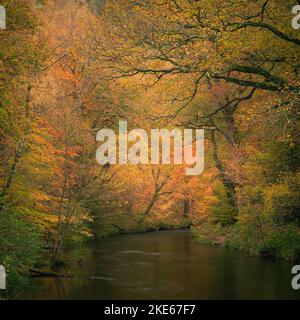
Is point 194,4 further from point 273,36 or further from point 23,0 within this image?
point 23,0

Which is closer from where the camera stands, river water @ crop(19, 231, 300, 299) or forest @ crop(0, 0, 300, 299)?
forest @ crop(0, 0, 300, 299)

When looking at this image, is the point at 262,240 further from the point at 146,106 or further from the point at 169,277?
the point at 146,106

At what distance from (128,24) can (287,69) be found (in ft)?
18.8

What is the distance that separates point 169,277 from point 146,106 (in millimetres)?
14354

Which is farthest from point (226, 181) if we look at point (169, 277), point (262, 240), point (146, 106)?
point (169, 277)

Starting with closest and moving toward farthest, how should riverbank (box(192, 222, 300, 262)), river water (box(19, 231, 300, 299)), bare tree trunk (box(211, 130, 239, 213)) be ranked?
1. river water (box(19, 231, 300, 299))
2. riverbank (box(192, 222, 300, 262))
3. bare tree trunk (box(211, 130, 239, 213))

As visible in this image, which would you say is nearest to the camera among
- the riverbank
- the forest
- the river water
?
the forest

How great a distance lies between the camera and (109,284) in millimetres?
15969

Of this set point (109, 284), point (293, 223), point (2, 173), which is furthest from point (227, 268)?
point (2, 173)

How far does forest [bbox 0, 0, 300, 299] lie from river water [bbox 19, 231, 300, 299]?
3.74ft

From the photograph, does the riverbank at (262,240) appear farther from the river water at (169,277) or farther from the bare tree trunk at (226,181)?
the bare tree trunk at (226,181)

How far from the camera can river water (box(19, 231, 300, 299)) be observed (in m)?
14.6

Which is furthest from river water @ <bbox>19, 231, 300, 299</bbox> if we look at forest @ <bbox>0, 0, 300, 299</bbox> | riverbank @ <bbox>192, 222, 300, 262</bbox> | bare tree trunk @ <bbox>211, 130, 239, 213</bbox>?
bare tree trunk @ <bbox>211, 130, 239, 213</bbox>

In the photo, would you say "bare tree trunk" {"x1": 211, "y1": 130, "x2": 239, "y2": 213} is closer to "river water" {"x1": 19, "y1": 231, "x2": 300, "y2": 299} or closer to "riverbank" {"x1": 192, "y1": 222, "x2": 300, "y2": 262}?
"riverbank" {"x1": 192, "y1": 222, "x2": 300, "y2": 262}
